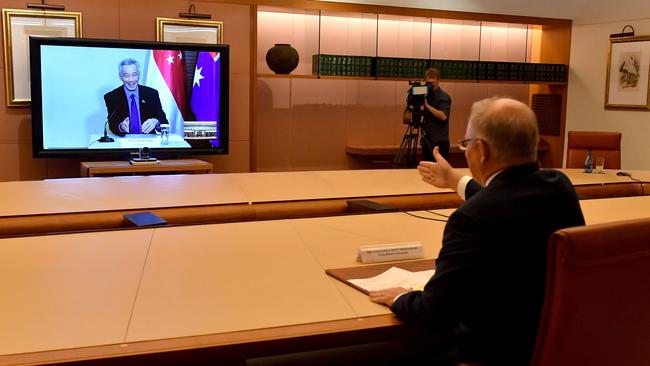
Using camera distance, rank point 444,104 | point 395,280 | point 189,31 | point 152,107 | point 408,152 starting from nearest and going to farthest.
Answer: point 395,280 < point 152,107 < point 189,31 < point 444,104 < point 408,152

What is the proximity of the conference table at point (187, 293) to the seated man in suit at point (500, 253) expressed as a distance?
0.56 ft

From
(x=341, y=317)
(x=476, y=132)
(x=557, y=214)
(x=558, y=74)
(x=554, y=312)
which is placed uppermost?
(x=558, y=74)

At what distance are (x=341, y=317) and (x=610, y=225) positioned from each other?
64 centimetres

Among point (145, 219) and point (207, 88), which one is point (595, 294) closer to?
point (145, 219)

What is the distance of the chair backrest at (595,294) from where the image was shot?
1211 millimetres

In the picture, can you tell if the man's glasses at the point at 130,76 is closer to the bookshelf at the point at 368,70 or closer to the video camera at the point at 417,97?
the bookshelf at the point at 368,70

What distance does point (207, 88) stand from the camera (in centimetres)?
558

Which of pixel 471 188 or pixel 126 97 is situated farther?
pixel 126 97

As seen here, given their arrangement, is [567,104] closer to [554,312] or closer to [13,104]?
[13,104]

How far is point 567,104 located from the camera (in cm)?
712

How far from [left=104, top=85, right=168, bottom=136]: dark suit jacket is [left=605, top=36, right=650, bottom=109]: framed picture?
463 centimetres

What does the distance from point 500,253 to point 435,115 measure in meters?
4.66

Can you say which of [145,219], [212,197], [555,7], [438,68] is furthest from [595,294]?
[555,7]

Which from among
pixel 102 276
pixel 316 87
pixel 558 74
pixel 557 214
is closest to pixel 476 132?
pixel 557 214
